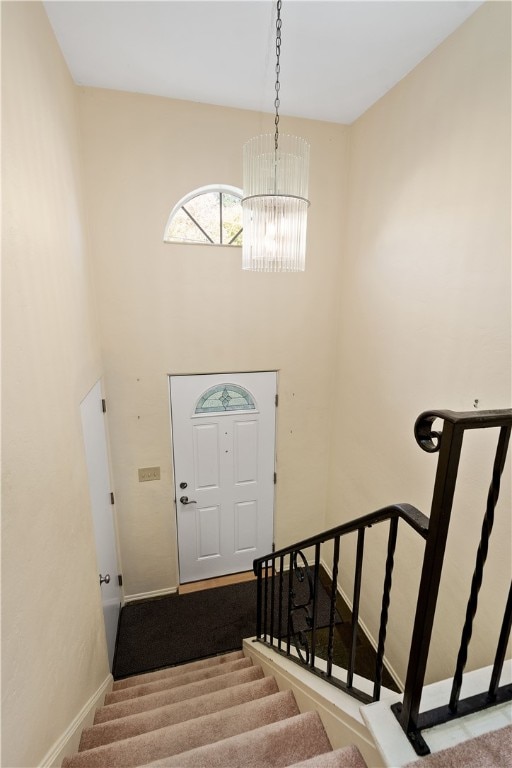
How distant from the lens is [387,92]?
2.62 meters

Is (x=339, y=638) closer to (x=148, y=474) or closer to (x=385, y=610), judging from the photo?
(x=148, y=474)

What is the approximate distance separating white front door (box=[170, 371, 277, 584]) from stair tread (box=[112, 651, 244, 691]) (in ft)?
3.16

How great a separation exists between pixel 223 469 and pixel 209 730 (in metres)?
2.13

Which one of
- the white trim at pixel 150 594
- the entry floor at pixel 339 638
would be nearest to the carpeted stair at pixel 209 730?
the entry floor at pixel 339 638

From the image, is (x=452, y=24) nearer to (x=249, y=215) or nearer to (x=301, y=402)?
(x=249, y=215)

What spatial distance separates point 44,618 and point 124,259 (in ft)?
8.10

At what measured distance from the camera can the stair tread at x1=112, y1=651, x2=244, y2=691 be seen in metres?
2.65

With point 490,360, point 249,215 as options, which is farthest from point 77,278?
point 490,360

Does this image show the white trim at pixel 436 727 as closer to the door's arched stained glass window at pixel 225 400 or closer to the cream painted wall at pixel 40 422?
the cream painted wall at pixel 40 422

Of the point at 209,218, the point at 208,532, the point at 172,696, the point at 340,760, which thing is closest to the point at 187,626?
the point at 208,532

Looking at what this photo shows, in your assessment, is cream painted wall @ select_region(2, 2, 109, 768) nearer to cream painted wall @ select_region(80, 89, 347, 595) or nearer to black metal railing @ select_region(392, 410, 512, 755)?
cream painted wall @ select_region(80, 89, 347, 595)

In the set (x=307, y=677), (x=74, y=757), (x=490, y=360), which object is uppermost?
(x=490, y=360)

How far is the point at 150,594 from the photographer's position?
3.64 m

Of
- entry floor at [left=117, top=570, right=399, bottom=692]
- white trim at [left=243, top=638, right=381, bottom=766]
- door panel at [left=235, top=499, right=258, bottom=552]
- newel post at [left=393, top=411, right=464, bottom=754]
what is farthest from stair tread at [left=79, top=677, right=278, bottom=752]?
door panel at [left=235, top=499, right=258, bottom=552]
